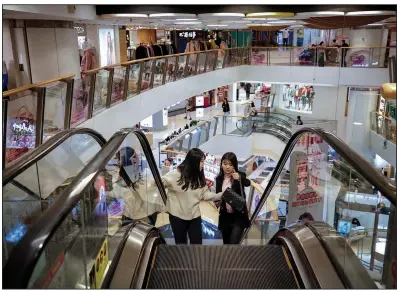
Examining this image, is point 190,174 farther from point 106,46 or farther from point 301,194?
point 106,46

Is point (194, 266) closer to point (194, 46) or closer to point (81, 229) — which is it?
point (81, 229)

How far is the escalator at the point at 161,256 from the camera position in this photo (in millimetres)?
1806

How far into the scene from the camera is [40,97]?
5164mm

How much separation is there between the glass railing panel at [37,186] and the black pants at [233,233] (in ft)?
5.52

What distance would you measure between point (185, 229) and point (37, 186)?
67.6 inches

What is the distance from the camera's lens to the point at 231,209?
15.3 ft

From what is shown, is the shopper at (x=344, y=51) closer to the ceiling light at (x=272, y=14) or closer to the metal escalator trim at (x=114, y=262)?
the ceiling light at (x=272, y=14)


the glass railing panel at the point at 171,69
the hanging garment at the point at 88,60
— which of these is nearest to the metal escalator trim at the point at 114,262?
Answer: the hanging garment at the point at 88,60

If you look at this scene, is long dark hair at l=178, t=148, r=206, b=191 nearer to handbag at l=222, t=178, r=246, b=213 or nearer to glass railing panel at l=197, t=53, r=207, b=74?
handbag at l=222, t=178, r=246, b=213

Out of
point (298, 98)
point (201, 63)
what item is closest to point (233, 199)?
point (201, 63)

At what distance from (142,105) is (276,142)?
9497mm

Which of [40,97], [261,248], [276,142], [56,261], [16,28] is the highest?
[16,28]

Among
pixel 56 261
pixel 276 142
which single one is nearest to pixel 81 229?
pixel 56 261

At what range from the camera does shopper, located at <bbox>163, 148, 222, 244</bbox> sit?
451cm
